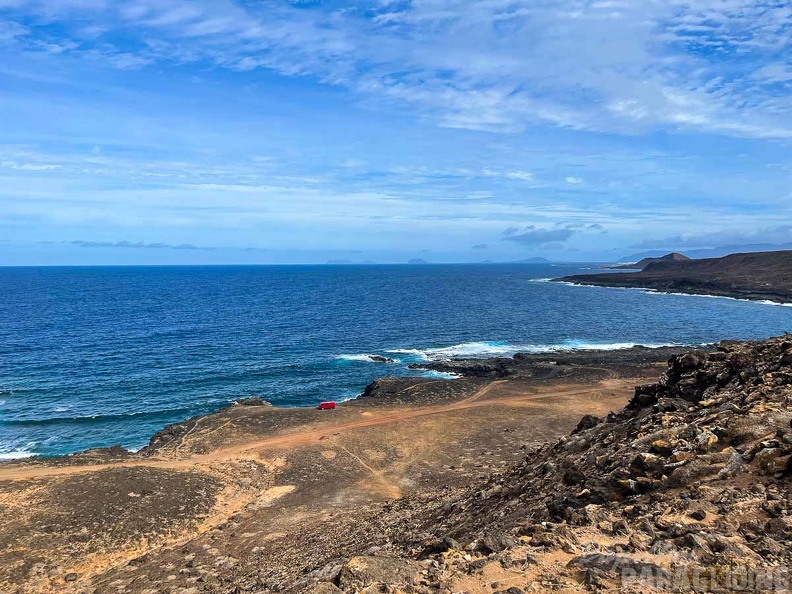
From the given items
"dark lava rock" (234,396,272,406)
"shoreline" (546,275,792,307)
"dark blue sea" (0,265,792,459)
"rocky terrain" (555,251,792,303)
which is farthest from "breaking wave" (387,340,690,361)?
"rocky terrain" (555,251,792,303)

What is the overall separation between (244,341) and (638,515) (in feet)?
251

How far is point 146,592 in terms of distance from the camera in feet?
64.7

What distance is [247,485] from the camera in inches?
1275

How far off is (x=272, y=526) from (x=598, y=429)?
17686 mm

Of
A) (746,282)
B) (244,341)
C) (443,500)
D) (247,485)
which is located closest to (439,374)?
(247,485)

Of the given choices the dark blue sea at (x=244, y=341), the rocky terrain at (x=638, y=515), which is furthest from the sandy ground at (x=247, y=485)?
the dark blue sea at (x=244, y=341)

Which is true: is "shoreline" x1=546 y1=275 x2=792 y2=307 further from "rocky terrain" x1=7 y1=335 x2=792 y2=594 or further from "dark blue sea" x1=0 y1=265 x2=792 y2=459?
"rocky terrain" x1=7 y1=335 x2=792 y2=594

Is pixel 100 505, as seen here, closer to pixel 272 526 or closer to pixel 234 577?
pixel 272 526

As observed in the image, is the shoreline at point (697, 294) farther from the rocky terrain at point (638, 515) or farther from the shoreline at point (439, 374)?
the rocky terrain at point (638, 515)

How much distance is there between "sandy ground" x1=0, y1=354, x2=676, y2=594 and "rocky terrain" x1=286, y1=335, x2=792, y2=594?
647 cm

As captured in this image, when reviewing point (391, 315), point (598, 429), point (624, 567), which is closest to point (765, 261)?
point (391, 315)

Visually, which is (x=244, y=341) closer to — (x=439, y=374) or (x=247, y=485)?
(x=439, y=374)

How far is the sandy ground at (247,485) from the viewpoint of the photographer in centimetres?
2186

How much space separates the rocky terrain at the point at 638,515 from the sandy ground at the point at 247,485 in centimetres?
647
